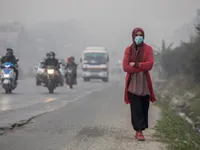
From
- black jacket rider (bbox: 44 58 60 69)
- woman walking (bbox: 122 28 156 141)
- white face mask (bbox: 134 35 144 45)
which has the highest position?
white face mask (bbox: 134 35 144 45)

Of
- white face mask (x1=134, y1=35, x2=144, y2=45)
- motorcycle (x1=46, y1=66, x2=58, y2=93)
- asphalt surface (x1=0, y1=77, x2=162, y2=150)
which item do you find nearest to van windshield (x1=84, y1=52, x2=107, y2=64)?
motorcycle (x1=46, y1=66, x2=58, y2=93)

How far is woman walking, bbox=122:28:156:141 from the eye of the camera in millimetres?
8367

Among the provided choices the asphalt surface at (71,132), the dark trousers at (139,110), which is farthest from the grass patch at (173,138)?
the dark trousers at (139,110)

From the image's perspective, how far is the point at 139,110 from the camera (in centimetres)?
848

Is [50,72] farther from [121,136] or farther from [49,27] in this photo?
[49,27]

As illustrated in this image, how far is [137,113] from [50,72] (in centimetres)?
1360

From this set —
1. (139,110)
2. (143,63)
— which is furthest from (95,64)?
(143,63)

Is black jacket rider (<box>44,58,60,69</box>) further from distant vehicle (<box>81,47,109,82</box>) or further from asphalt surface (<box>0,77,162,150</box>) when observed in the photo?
distant vehicle (<box>81,47,109,82</box>)

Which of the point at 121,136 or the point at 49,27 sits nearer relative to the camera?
the point at 121,136

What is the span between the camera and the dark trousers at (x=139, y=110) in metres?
8.48

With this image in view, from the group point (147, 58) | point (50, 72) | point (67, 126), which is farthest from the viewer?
point (50, 72)

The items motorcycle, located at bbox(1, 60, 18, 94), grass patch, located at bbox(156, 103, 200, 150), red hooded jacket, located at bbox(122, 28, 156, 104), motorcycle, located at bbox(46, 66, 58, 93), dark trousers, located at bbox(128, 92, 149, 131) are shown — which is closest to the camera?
grass patch, located at bbox(156, 103, 200, 150)

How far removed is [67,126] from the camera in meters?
9.84

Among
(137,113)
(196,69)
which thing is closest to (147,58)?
(137,113)
